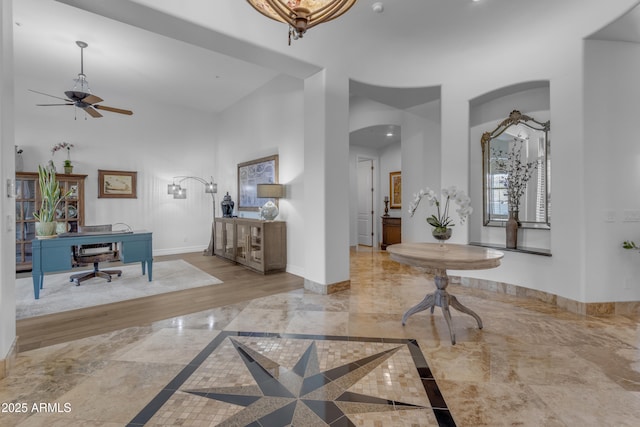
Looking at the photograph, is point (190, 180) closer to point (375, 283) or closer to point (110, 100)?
point (110, 100)

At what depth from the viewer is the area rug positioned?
3.40 metres

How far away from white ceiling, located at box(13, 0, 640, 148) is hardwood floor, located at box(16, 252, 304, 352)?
112 inches

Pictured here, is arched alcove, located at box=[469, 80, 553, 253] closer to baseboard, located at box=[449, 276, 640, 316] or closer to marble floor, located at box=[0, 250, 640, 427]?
baseboard, located at box=[449, 276, 640, 316]

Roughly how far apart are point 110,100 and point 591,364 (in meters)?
8.43

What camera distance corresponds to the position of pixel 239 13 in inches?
119

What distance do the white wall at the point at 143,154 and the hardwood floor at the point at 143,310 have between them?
2980 mm

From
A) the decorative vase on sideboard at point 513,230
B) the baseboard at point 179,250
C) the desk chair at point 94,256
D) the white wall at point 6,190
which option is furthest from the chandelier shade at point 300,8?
the baseboard at point 179,250

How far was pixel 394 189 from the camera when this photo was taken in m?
7.78

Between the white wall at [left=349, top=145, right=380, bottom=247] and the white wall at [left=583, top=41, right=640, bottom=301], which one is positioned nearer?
the white wall at [left=583, top=41, right=640, bottom=301]

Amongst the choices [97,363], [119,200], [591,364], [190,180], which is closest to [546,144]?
[591,364]

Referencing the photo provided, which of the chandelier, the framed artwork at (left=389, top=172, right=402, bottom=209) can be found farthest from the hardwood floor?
the framed artwork at (left=389, top=172, right=402, bottom=209)

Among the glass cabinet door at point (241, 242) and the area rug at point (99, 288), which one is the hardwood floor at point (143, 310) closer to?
the area rug at point (99, 288)

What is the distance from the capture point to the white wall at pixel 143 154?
18.3 feet

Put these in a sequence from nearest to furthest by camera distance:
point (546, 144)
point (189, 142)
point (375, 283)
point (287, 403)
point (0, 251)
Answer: point (287, 403) → point (0, 251) → point (546, 144) → point (375, 283) → point (189, 142)
